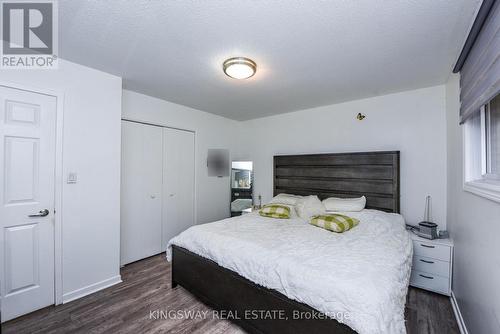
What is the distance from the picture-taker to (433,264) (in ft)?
7.91

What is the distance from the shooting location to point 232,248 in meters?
2.01

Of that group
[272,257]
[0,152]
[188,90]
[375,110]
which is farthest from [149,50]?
[375,110]

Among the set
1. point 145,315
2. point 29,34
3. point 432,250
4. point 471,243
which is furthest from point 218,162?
point 471,243

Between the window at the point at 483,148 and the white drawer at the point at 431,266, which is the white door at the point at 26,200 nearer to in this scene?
the window at the point at 483,148

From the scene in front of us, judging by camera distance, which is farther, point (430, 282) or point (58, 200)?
point (430, 282)

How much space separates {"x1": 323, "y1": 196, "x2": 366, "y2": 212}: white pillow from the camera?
2.96 metres

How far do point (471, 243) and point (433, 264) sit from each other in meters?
0.83

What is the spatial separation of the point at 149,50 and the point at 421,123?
A: 340 cm

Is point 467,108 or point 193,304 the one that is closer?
point 467,108

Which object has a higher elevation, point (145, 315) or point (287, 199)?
point (287, 199)

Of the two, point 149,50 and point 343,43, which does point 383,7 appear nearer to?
point 343,43

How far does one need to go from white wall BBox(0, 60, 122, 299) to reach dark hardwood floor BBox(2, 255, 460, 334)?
10.8 inches

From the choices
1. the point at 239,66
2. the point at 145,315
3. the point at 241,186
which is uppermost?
the point at 239,66

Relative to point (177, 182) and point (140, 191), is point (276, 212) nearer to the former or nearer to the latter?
point (177, 182)
